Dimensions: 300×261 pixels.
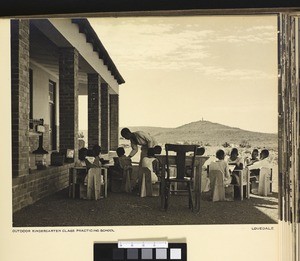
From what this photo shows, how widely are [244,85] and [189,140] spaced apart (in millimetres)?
183

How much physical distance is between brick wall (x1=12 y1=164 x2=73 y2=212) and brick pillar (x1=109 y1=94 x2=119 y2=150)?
115mm

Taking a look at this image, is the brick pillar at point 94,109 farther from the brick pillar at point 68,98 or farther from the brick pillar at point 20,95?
the brick pillar at point 20,95

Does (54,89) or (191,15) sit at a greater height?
(191,15)

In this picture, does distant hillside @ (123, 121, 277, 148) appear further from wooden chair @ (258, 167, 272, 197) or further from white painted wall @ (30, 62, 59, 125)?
white painted wall @ (30, 62, 59, 125)

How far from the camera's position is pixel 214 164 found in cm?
107

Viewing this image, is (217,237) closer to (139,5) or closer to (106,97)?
(106,97)

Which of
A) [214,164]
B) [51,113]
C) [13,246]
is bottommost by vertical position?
[13,246]

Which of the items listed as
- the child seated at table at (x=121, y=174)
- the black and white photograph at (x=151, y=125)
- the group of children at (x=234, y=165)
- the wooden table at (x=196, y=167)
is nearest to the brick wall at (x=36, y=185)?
the black and white photograph at (x=151, y=125)

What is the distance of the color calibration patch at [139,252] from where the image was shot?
105 centimetres

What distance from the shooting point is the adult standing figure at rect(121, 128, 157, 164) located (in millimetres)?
1067

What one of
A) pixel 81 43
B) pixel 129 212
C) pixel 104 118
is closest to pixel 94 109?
pixel 104 118

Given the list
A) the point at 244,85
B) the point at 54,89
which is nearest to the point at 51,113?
the point at 54,89

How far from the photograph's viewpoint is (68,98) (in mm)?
1077

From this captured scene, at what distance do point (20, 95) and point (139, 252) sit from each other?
0.45 meters
